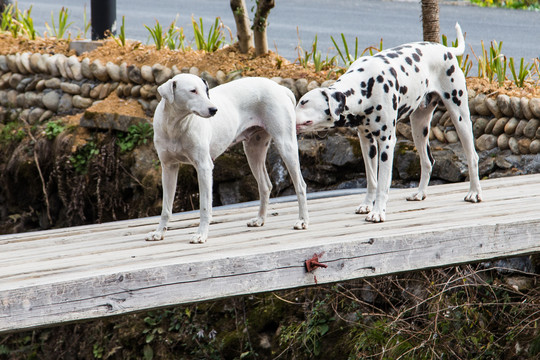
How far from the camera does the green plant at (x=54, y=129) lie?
28.7ft

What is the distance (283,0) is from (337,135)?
8523 millimetres

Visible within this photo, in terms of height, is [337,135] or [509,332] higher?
[337,135]

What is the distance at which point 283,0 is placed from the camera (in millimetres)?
15594

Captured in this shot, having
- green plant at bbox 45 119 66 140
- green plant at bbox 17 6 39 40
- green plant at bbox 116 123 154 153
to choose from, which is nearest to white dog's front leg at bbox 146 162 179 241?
green plant at bbox 116 123 154 153

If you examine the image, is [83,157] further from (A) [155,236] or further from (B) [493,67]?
(B) [493,67]

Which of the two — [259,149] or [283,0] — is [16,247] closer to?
[259,149]

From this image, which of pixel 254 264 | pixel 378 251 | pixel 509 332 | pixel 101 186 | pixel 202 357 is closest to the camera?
pixel 254 264

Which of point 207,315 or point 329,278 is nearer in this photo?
point 329,278

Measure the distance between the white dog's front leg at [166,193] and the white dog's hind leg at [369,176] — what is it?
139 cm

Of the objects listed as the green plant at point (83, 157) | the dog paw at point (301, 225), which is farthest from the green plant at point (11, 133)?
the dog paw at point (301, 225)

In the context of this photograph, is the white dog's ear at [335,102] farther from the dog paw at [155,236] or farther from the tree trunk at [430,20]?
the tree trunk at [430,20]

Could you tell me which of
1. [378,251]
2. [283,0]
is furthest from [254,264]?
[283,0]

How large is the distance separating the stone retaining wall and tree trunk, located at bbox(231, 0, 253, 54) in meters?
0.53

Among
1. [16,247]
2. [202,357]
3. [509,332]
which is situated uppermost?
[16,247]
